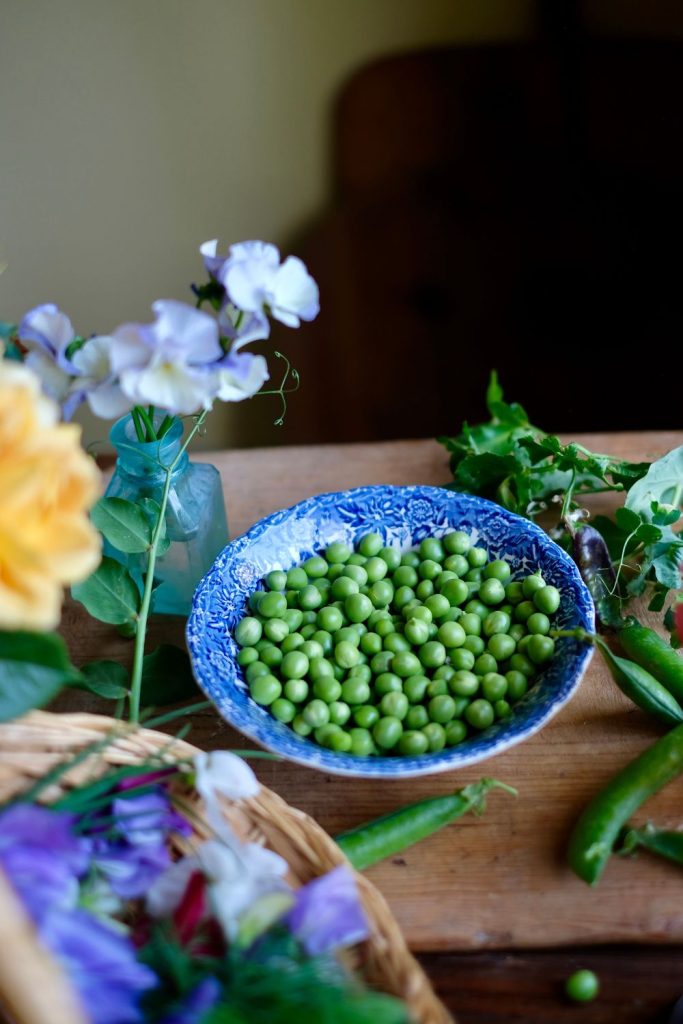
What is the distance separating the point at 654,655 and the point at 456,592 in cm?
19

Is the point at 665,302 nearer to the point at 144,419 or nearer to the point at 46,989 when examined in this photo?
the point at 144,419

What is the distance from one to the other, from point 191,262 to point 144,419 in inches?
47.9

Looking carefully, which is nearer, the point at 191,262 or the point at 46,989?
the point at 46,989

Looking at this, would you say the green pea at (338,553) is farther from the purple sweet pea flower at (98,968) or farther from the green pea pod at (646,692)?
the purple sweet pea flower at (98,968)

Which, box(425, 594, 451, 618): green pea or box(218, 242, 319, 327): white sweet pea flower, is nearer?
box(218, 242, 319, 327): white sweet pea flower

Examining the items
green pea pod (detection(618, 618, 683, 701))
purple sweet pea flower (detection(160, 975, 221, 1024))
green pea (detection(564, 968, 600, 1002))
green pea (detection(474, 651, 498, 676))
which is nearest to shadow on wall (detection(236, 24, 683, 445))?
green pea pod (detection(618, 618, 683, 701))

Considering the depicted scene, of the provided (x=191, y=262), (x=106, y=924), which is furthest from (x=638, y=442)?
(x=191, y=262)

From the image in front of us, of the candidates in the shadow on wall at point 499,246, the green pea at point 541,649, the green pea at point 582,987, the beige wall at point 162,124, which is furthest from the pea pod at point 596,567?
the beige wall at point 162,124

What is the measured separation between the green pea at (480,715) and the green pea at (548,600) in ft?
0.38

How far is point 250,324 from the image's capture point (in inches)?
24.8

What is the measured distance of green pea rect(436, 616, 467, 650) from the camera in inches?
29.7

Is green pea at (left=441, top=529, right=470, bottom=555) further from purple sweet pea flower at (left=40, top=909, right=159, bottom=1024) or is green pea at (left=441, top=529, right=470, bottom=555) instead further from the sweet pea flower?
purple sweet pea flower at (left=40, top=909, right=159, bottom=1024)

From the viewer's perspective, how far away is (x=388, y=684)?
2.36ft

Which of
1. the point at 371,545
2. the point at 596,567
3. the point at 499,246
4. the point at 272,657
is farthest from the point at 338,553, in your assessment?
the point at 499,246
